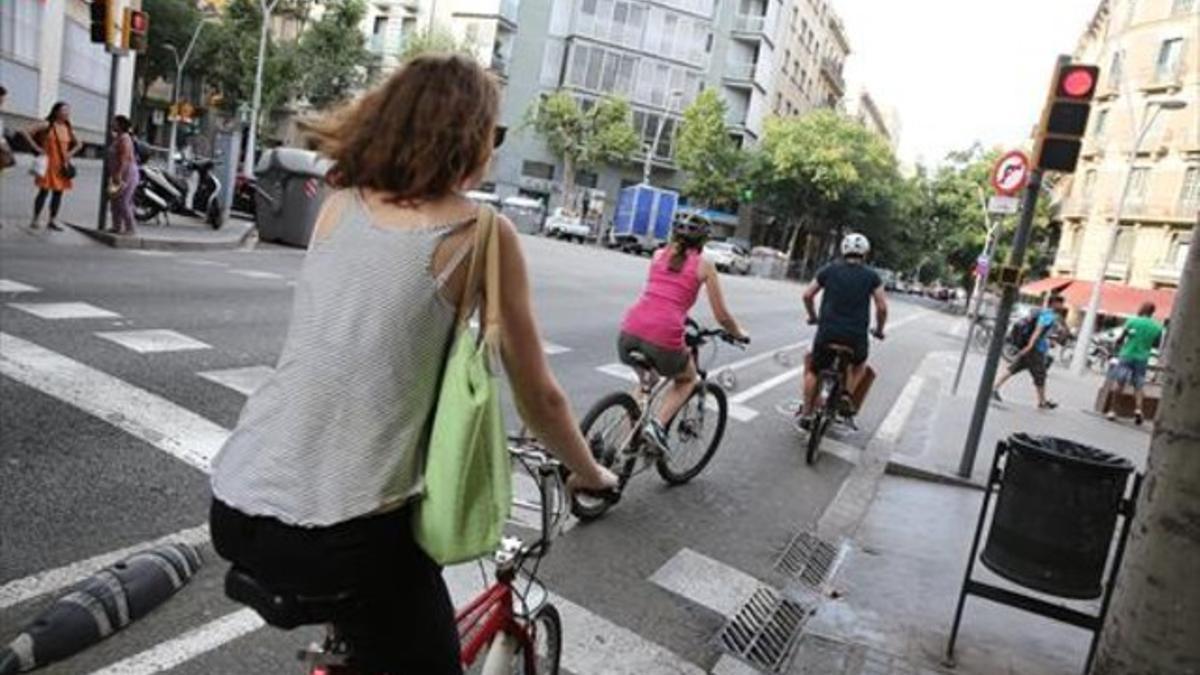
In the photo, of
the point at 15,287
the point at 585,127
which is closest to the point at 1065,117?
the point at 15,287

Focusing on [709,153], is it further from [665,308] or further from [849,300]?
[665,308]

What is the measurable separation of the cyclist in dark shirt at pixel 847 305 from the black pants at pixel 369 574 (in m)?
6.70

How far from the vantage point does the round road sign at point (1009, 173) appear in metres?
12.4

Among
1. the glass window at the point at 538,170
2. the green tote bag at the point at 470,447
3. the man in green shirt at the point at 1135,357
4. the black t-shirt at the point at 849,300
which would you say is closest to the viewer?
the green tote bag at the point at 470,447

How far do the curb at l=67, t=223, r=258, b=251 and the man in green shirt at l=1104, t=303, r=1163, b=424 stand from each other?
13.8 metres

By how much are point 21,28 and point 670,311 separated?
2961cm

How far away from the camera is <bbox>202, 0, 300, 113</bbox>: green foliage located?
4542 centimetres

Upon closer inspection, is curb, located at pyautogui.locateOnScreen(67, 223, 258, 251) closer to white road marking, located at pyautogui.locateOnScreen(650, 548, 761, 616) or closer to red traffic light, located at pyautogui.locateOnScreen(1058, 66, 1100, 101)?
white road marking, located at pyautogui.locateOnScreen(650, 548, 761, 616)

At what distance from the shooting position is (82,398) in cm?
620

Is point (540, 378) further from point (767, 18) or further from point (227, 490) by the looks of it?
point (767, 18)

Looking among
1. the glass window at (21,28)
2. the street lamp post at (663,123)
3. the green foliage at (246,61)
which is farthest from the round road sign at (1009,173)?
the street lamp post at (663,123)

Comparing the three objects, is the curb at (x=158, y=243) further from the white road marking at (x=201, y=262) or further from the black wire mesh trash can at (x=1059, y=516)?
the black wire mesh trash can at (x=1059, y=516)

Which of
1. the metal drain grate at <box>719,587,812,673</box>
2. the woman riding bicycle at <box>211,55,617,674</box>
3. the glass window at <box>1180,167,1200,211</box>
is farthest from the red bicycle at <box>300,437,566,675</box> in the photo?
the glass window at <box>1180,167,1200,211</box>

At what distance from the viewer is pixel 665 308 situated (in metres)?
6.15
